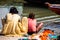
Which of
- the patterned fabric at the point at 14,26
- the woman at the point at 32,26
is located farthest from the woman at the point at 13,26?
the woman at the point at 32,26

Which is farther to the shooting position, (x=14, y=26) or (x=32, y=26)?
(x=32, y=26)

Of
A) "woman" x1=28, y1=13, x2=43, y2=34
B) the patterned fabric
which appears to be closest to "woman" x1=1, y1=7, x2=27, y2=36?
the patterned fabric

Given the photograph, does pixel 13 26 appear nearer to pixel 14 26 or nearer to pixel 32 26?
pixel 14 26

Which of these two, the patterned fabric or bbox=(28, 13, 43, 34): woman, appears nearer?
the patterned fabric

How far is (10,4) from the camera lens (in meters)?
5.77

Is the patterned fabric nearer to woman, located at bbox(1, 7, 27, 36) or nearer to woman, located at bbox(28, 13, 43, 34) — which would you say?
woman, located at bbox(1, 7, 27, 36)

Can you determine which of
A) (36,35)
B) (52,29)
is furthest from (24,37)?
(52,29)

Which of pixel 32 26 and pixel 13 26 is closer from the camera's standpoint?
pixel 13 26

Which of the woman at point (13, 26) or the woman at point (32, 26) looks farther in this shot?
the woman at point (32, 26)

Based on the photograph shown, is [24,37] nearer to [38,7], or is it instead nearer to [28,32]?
[28,32]

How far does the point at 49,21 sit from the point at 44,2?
55 centimetres

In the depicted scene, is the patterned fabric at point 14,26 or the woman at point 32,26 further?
the woman at point 32,26

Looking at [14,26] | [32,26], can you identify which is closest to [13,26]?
[14,26]

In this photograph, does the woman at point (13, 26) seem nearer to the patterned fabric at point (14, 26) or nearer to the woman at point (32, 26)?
the patterned fabric at point (14, 26)
